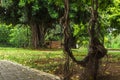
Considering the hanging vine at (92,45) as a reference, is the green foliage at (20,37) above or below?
below

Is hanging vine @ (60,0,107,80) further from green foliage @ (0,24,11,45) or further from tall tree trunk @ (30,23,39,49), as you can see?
green foliage @ (0,24,11,45)

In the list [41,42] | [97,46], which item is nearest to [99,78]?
[97,46]

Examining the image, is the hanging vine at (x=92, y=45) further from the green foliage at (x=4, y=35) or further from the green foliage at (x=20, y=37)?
the green foliage at (x=4, y=35)

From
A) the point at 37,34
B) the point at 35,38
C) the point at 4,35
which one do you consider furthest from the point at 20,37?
the point at 35,38

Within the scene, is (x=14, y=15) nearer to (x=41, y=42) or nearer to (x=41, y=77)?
(x=41, y=42)

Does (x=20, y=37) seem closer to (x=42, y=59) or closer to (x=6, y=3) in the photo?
(x=6, y=3)

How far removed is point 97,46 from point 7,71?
4.25m

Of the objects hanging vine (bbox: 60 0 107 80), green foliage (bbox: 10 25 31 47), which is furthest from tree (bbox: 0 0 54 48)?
hanging vine (bbox: 60 0 107 80)

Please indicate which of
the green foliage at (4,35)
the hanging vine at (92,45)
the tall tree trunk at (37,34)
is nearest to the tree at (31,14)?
the tall tree trunk at (37,34)

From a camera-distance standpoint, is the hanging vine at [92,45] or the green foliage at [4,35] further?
the green foliage at [4,35]

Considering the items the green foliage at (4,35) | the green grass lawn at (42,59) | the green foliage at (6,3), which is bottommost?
the green foliage at (4,35)

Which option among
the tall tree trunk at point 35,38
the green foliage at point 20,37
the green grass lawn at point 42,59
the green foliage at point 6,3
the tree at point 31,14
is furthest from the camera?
the green foliage at point 20,37

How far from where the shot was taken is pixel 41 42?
103 feet

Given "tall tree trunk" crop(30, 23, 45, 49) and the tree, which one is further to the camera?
"tall tree trunk" crop(30, 23, 45, 49)
